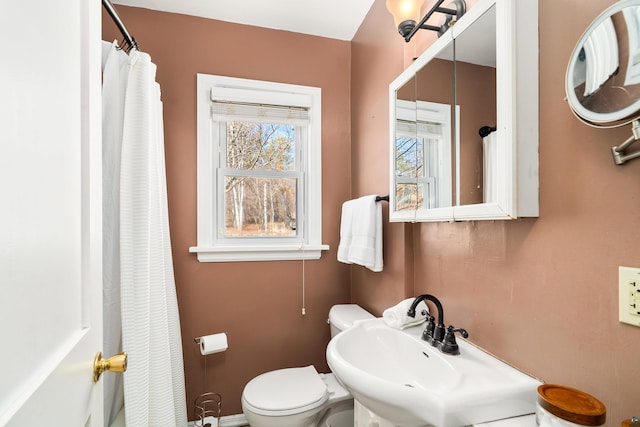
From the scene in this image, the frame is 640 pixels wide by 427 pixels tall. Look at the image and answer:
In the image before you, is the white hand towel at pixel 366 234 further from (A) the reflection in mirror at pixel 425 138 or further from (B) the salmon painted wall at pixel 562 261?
(B) the salmon painted wall at pixel 562 261

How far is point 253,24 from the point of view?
2.05 metres

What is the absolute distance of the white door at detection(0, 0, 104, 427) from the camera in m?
0.38

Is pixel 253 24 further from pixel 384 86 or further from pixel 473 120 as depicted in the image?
pixel 473 120

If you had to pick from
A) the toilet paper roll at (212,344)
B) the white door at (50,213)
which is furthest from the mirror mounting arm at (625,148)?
the toilet paper roll at (212,344)

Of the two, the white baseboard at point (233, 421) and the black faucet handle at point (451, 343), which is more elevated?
the black faucet handle at point (451, 343)

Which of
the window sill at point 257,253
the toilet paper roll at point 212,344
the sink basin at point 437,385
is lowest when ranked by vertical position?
the toilet paper roll at point 212,344

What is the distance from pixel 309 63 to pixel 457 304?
5.68 ft

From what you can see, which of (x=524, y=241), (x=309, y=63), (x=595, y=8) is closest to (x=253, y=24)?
(x=309, y=63)

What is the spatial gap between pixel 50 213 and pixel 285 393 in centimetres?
139

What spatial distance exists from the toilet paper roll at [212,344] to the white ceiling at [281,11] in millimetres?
1885

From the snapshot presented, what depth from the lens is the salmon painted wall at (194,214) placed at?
1.93 m

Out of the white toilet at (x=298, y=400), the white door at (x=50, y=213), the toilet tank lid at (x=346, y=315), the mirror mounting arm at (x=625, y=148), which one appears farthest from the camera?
the toilet tank lid at (x=346, y=315)

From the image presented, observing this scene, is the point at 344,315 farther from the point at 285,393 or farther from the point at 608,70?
the point at 608,70

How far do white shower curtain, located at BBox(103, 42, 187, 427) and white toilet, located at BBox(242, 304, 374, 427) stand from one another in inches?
14.2
